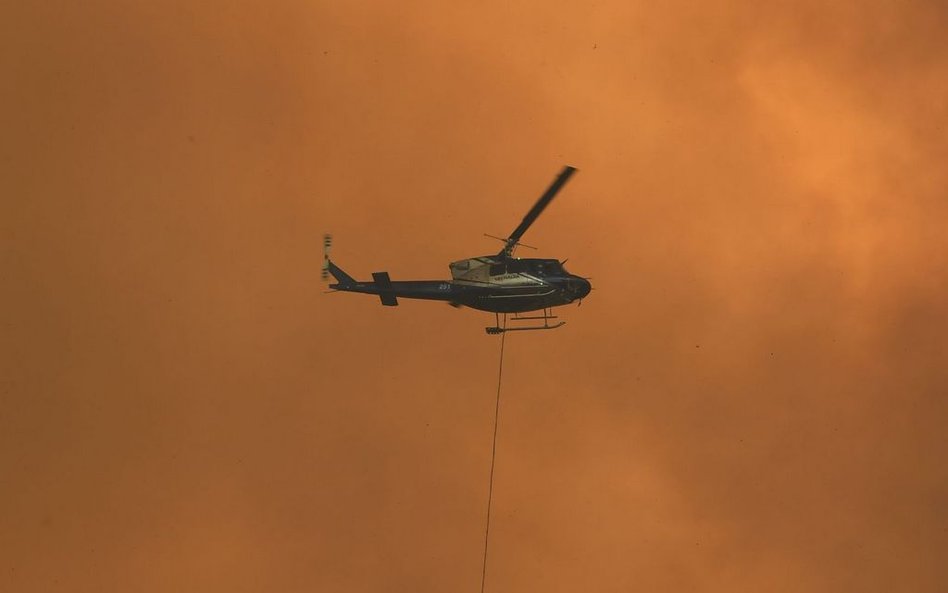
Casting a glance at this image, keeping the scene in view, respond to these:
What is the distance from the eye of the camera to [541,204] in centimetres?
1909

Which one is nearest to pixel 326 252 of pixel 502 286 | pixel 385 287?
pixel 385 287

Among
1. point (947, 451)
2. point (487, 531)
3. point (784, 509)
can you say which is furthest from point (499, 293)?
point (947, 451)

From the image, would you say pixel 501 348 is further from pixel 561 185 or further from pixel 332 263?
pixel 561 185

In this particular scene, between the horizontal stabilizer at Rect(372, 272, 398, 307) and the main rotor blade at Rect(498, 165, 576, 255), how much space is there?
198 centimetres

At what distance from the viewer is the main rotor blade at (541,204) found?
1842 centimetres

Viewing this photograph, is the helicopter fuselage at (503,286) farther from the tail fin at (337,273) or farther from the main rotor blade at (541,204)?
the tail fin at (337,273)

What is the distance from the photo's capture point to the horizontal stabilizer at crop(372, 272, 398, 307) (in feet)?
68.2

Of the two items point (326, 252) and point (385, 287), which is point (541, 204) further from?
point (326, 252)

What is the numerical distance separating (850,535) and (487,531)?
8.21m

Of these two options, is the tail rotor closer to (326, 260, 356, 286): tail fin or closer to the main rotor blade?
(326, 260, 356, 286): tail fin

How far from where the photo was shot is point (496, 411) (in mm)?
25484

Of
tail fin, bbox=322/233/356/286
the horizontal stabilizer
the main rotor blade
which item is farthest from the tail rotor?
the main rotor blade

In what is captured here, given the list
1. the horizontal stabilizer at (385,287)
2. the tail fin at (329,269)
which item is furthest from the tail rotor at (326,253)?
the horizontal stabilizer at (385,287)

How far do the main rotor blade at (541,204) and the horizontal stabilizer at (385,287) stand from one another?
1.98 m
